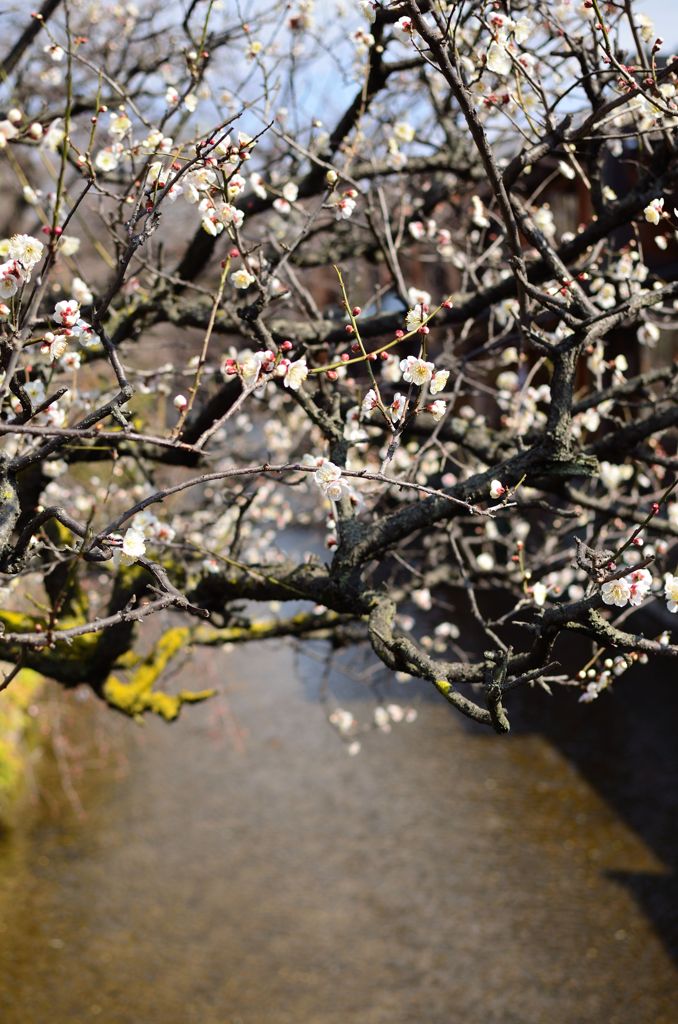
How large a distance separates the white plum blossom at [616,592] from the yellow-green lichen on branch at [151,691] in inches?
109

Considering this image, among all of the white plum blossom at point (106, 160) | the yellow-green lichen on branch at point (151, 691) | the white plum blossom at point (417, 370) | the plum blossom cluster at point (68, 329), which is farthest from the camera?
the yellow-green lichen on branch at point (151, 691)

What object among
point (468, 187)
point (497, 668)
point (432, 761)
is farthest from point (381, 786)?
point (497, 668)

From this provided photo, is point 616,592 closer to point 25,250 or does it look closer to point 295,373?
point 295,373

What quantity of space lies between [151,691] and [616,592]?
2976 millimetres

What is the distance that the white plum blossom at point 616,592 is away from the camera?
8.20 feet

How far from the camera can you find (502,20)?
3.15 m

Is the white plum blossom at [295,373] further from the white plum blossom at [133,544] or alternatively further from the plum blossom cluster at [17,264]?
the plum blossom cluster at [17,264]

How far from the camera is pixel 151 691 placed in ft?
15.8

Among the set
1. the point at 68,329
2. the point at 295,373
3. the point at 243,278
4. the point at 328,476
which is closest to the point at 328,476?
the point at 328,476

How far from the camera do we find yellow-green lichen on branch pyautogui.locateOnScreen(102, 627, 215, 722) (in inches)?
185

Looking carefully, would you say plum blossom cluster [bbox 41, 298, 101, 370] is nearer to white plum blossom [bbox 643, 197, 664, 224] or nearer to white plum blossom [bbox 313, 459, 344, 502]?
white plum blossom [bbox 313, 459, 344, 502]

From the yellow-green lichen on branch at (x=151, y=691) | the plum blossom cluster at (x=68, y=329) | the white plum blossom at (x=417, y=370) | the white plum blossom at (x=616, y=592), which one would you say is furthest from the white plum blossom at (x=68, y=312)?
the yellow-green lichen on branch at (x=151, y=691)

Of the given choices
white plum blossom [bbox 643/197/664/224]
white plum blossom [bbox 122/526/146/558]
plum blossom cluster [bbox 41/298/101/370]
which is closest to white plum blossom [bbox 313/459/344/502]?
white plum blossom [bbox 122/526/146/558]

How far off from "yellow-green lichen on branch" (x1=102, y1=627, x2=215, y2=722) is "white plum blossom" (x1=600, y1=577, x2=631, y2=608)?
9.05 ft
